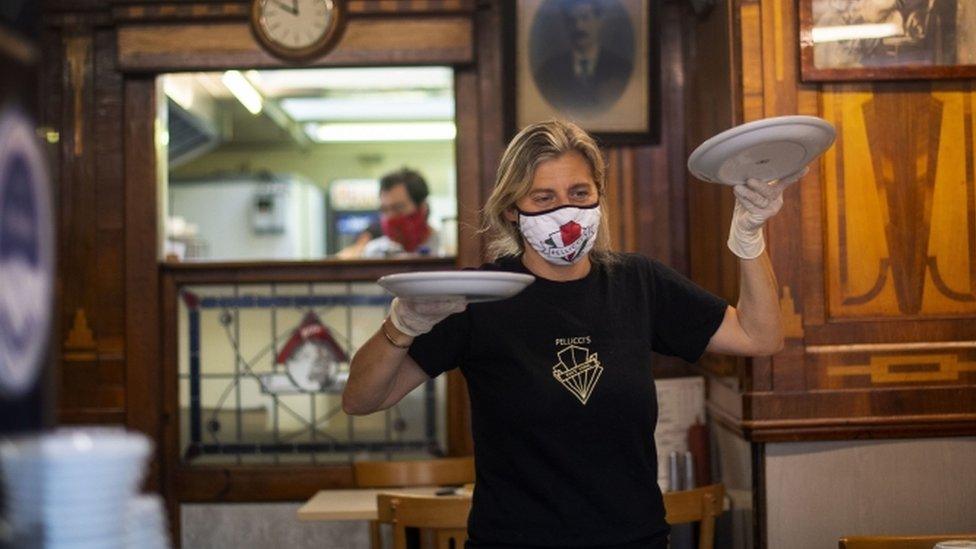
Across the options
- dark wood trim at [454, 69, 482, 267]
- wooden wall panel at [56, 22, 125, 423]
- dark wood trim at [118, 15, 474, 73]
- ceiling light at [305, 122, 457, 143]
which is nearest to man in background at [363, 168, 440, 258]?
dark wood trim at [454, 69, 482, 267]

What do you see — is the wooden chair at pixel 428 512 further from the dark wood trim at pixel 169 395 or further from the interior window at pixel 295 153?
the interior window at pixel 295 153

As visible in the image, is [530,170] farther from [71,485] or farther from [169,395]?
[169,395]

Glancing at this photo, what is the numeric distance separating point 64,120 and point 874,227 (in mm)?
3274

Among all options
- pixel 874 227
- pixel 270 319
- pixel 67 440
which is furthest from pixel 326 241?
pixel 67 440

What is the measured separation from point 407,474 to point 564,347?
85.4 inches

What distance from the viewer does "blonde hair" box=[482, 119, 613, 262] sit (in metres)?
2.63

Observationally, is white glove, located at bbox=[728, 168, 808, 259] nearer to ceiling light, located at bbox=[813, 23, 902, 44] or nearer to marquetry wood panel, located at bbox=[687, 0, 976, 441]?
marquetry wood panel, located at bbox=[687, 0, 976, 441]

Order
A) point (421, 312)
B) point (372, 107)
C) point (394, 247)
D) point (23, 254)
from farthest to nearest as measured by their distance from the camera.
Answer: point (372, 107) → point (394, 247) → point (421, 312) → point (23, 254)

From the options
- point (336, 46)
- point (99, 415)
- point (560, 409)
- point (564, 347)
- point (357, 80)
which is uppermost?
point (357, 80)

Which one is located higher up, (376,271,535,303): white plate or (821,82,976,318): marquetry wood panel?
(821,82,976,318): marquetry wood panel

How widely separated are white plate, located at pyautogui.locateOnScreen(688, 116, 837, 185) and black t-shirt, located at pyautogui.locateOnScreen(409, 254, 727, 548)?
31cm

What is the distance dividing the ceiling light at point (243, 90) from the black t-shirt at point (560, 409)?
595cm

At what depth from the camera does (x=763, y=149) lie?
2545 mm

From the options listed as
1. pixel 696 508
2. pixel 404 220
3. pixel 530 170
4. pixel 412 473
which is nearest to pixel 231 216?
pixel 404 220
